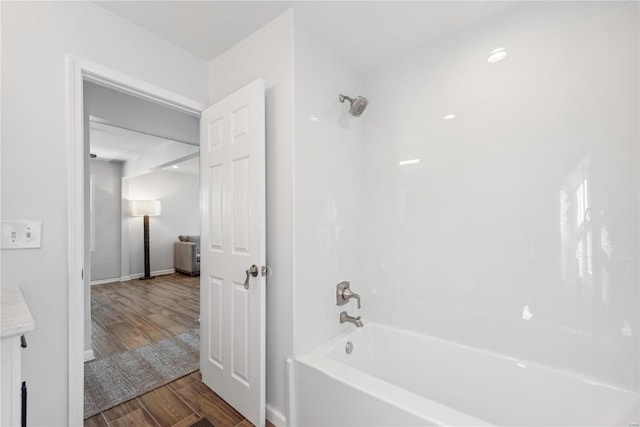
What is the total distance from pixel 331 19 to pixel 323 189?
38.9 inches

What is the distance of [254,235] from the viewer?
160 cm

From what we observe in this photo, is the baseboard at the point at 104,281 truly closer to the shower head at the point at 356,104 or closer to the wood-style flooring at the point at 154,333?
the wood-style flooring at the point at 154,333

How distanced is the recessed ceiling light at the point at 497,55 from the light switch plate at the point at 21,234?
2.49 metres

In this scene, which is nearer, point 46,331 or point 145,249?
point 46,331

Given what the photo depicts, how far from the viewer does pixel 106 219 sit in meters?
5.34

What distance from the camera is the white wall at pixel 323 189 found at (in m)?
1.62

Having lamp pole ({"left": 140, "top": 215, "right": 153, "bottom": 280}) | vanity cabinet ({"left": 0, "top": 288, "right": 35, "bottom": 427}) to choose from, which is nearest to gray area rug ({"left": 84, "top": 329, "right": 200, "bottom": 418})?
vanity cabinet ({"left": 0, "top": 288, "right": 35, "bottom": 427})

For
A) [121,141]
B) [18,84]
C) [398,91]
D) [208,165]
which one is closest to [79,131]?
[18,84]

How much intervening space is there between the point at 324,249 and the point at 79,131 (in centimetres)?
147

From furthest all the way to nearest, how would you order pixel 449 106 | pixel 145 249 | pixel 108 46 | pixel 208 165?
pixel 145 249
pixel 208 165
pixel 449 106
pixel 108 46

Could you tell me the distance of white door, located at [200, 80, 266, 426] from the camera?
158cm

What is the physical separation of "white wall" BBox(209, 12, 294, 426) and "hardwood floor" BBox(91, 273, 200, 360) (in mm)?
1784

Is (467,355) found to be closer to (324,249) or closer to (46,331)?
(324,249)

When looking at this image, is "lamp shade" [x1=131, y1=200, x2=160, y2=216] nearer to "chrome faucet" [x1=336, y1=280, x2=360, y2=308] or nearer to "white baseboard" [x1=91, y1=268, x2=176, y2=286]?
"white baseboard" [x1=91, y1=268, x2=176, y2=286]
